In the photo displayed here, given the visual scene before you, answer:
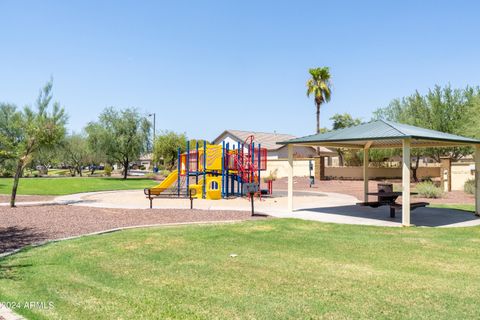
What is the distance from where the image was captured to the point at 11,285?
19.6 ft

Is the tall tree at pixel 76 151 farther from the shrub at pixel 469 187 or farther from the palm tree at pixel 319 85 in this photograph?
the shrub at pixel 469 187

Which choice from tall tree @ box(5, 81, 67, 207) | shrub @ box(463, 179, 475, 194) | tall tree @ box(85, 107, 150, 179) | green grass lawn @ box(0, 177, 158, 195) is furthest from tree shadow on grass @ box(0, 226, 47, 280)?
tall tree @ box(85, 107, 150, 179)

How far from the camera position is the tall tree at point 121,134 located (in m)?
43.2

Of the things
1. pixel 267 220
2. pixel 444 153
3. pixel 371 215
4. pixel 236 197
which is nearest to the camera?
pixel 267 220

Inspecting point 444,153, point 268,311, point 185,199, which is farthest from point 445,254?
point 444,153

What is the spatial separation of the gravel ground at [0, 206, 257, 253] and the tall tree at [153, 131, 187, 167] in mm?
30801

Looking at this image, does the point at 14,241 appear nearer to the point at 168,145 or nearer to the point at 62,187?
the point at 62,187

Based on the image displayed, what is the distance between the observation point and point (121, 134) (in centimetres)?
4384

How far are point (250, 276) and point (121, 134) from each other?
3978 cm

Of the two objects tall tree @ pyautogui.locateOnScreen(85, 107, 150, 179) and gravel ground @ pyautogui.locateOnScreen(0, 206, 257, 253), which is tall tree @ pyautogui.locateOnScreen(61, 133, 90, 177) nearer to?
tall tree @ pyautogui.locateOnScreen(85, 107, 150, 179)

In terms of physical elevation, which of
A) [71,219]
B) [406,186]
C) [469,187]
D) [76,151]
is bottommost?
[71,219]

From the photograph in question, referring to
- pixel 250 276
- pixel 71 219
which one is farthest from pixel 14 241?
pixel 250 276

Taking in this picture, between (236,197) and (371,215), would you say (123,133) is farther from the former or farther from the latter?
(371,215)

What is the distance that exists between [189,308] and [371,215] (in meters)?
10.3
